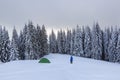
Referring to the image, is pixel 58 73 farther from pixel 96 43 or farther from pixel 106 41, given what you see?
pixel 106 41

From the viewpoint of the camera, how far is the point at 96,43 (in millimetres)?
79625

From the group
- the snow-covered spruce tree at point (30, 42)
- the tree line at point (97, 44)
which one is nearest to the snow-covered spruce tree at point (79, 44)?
the tree line at point (97, 44)

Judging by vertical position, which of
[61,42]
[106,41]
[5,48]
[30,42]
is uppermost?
[61,42]

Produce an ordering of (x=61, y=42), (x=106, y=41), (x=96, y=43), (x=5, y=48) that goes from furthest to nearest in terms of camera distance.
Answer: (x=61, y=42)
(x=106, y=41)
(x=96, y=43)
(x=5, y=48)

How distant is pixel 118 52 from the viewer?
230 feet

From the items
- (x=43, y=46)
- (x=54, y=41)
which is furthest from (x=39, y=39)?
(x=54, y=41)

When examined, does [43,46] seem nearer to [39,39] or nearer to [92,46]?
[39,39]

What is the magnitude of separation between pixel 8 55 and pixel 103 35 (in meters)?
38.8

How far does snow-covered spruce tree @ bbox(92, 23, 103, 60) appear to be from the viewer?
7950 centimetres

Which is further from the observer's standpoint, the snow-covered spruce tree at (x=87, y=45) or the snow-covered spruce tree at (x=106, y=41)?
the snow-covered spruce tree at (x=106, y=41)

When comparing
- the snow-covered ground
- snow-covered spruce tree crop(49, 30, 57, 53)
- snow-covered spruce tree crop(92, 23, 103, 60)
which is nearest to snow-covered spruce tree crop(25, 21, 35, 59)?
snow-covered spruce tree crop(92, 23, 103, 60)

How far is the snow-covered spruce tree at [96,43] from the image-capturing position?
79500 mm

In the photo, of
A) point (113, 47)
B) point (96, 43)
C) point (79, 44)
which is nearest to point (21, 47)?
point (79, 44)

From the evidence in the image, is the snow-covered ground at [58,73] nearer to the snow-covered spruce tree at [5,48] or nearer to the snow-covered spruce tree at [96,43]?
the snow-covered spruce tree at [5,48]
